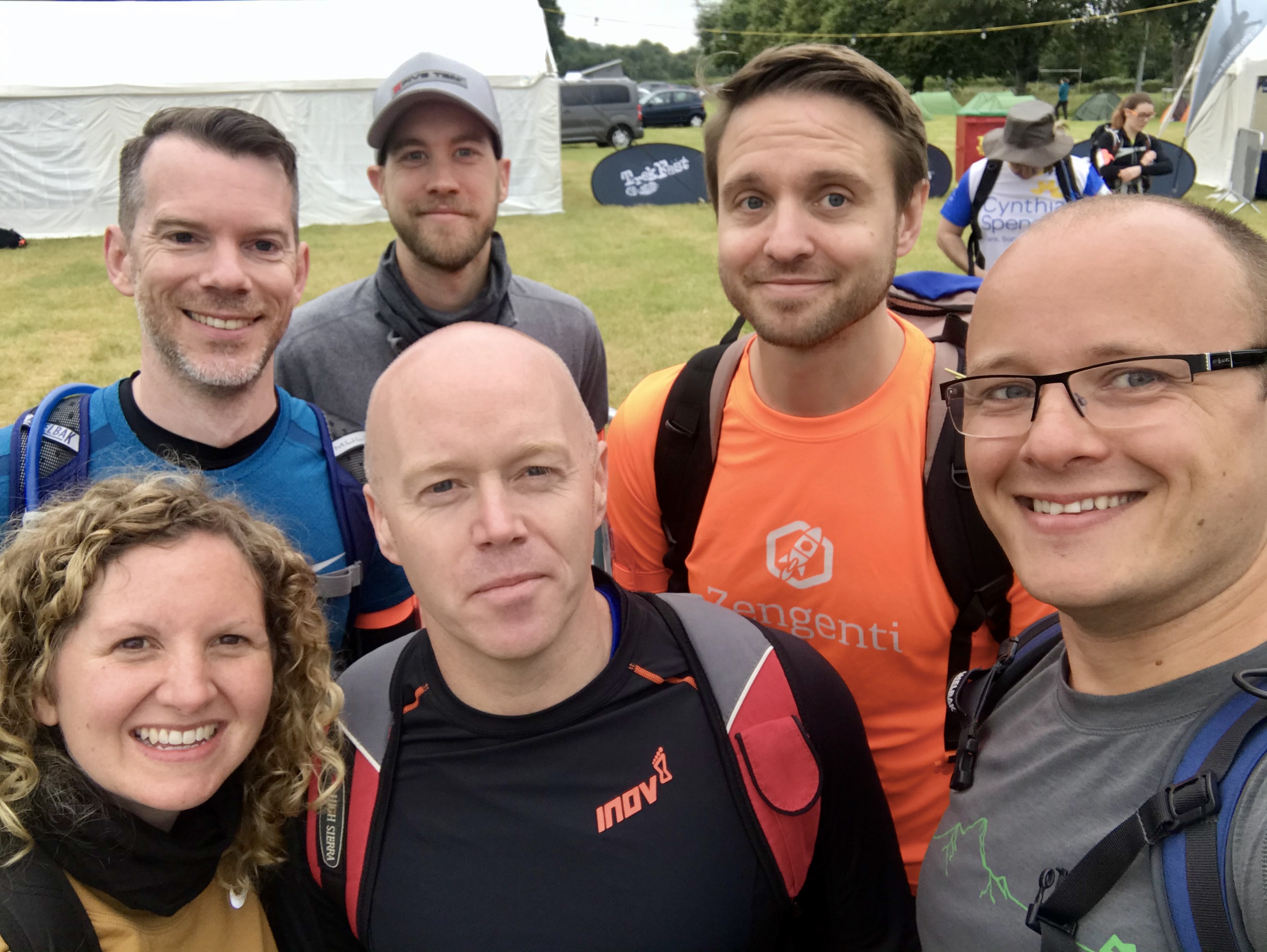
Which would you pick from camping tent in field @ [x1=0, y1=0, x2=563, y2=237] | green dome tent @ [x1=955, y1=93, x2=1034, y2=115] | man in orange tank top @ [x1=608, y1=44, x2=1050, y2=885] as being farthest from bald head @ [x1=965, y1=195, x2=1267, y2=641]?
green dome tent @ [x1=955, y1=93, x2=1034, y2=115]

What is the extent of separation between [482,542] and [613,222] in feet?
58.8

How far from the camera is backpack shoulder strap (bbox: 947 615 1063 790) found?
1822 millimetres

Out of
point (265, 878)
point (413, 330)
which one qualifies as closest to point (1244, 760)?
point (265, 878)

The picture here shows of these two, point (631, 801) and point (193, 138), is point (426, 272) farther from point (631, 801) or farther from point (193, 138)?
point (631, 801)

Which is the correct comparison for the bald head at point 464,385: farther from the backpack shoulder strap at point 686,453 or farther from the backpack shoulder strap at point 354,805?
the backpack shoulder strap at point 354,805

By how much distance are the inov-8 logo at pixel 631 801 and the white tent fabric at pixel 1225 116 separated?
74.3 ft

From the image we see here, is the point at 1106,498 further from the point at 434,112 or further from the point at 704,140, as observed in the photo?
the point at 434,112

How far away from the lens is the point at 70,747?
183cm

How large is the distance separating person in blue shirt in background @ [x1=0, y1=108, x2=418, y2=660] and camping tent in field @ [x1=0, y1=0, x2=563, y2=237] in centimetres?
1572

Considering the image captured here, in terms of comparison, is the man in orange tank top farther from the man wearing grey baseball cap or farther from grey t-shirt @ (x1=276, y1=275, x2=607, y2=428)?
the man wearing grey baseball cap

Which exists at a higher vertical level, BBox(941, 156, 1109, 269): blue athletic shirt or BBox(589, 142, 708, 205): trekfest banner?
BBox(589, 142, 708, 205): trekfest banner

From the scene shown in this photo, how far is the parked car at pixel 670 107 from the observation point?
3588cm

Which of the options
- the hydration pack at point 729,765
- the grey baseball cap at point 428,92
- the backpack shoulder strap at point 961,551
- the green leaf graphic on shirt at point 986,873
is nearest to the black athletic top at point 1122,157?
the grey baseball cap at point 428,92

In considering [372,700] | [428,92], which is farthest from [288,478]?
[428,92]
